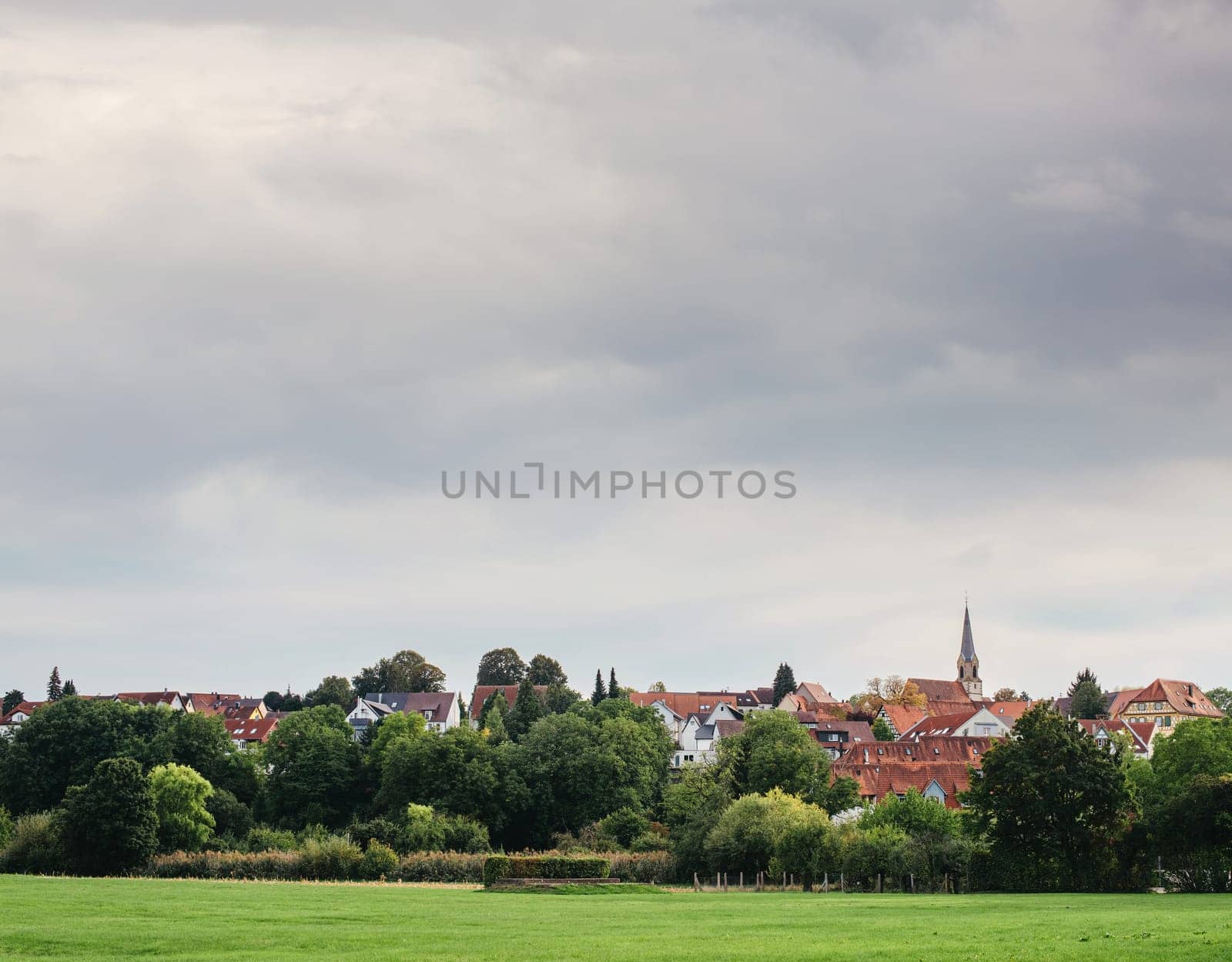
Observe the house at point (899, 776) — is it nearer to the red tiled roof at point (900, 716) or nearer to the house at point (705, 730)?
the house at point (705, 730)

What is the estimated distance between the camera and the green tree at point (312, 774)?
11781cm

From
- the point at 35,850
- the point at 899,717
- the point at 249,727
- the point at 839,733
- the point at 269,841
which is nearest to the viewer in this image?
the point at 35,850

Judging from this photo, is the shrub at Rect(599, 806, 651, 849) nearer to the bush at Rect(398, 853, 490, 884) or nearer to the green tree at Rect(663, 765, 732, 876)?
the green tree at Rect(663, 765, 732, 876)

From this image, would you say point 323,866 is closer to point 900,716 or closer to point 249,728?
point 249,728

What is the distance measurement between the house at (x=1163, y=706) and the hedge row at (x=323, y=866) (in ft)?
443

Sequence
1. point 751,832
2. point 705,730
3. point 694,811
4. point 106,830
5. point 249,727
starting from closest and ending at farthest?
point 751,832
point 106,830
point 694,811
point 705,730
point 249,727

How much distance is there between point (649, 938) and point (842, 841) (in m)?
38.5

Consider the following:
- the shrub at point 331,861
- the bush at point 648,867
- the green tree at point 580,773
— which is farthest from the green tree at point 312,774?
the bush at point 648,867

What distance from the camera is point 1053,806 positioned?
64.0 m

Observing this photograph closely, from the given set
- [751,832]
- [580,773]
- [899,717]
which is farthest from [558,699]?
[751,832]

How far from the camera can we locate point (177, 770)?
334 feet

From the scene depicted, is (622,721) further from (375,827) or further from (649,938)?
(649,938)

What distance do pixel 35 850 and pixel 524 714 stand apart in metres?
76.3

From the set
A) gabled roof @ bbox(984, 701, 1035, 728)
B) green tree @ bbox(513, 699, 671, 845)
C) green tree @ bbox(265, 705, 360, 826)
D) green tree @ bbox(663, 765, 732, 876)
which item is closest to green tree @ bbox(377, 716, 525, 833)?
green tree @ bbox(513, 699, 671, 845)
